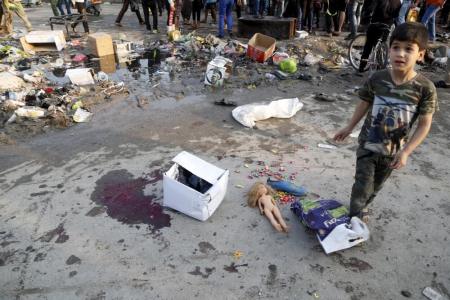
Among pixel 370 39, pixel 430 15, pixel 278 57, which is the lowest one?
pixel 278 57

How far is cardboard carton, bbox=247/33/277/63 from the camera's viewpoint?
6.60 m

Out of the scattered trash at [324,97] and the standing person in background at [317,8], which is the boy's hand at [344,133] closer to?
the scattered trash at [324,97]

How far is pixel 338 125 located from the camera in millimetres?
4375

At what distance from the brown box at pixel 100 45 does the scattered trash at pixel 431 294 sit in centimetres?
748

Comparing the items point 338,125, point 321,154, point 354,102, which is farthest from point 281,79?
point 321,154

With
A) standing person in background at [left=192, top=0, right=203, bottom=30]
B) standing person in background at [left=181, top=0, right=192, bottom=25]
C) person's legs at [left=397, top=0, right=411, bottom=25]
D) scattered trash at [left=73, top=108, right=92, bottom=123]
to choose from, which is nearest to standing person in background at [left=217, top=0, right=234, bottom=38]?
standing person in background at [left=192, top=0, right=203, bottom=30]

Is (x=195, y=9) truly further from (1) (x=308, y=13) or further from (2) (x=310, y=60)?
(2) (x=310, y=60)

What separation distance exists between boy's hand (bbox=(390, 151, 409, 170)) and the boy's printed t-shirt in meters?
0.12

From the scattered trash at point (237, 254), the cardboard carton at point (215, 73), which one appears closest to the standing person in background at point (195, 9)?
the cardboard carton at point (215, 73)

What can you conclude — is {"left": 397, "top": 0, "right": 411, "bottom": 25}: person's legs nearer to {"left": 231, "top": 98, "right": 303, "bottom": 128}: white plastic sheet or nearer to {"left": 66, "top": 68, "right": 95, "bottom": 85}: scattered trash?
{"left": 231, "top": 98, "right": 303, "bottom": 128}: white plastic sheet

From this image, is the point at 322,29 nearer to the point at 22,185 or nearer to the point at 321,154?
the point at 321,154

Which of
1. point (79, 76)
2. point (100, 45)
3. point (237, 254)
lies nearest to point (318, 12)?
point (100, 45)

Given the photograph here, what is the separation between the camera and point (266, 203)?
2744 millimetres

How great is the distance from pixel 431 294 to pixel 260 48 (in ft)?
19.0
